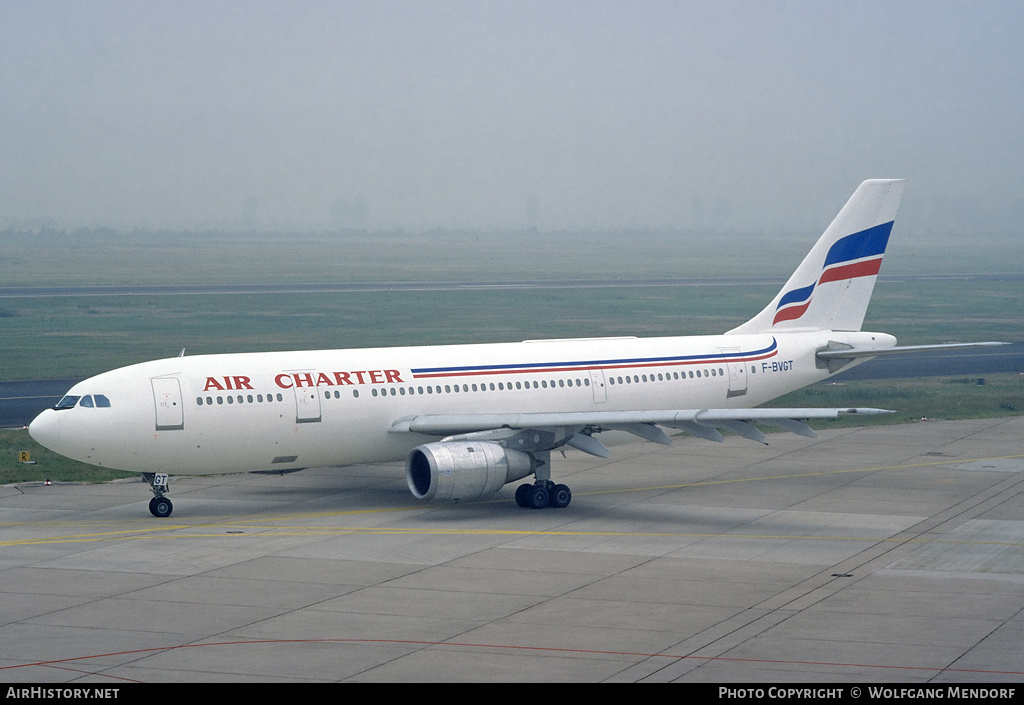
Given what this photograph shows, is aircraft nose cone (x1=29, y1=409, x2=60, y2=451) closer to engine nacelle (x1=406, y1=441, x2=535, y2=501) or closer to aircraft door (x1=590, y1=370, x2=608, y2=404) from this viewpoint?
engine nacelle (x1=406, y1=441, x2=535, y2=501)

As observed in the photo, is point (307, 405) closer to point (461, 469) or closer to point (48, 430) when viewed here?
point (461, 469)

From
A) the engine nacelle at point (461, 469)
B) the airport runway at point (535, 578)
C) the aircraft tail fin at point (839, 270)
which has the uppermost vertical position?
the aircraft tail fin at point (839, 270)

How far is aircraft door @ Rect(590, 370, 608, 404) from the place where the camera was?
39.2 meters

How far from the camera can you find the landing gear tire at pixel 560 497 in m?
35.7

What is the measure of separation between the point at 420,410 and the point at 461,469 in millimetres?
3317

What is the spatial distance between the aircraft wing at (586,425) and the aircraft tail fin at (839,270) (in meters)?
9.50

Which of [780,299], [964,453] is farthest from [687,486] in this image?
[964,453]

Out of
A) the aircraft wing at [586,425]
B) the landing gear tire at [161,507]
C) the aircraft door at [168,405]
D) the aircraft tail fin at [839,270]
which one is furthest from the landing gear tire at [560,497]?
the aircraft tail fin at [839,270]

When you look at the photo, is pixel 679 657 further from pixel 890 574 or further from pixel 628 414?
pixel 628 414

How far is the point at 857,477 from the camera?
4072 cm

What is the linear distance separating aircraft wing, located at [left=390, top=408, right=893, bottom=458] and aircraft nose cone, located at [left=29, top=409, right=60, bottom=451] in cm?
847

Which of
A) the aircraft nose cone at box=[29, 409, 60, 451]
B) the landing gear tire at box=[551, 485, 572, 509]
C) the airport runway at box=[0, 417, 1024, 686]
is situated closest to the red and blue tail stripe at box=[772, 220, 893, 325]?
the airport runway at box=[0, 417, 1024, 686]

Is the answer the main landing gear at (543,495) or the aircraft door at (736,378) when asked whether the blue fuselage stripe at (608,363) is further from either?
the main landing gear at (543,495)

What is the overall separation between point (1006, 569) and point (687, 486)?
493 inches
